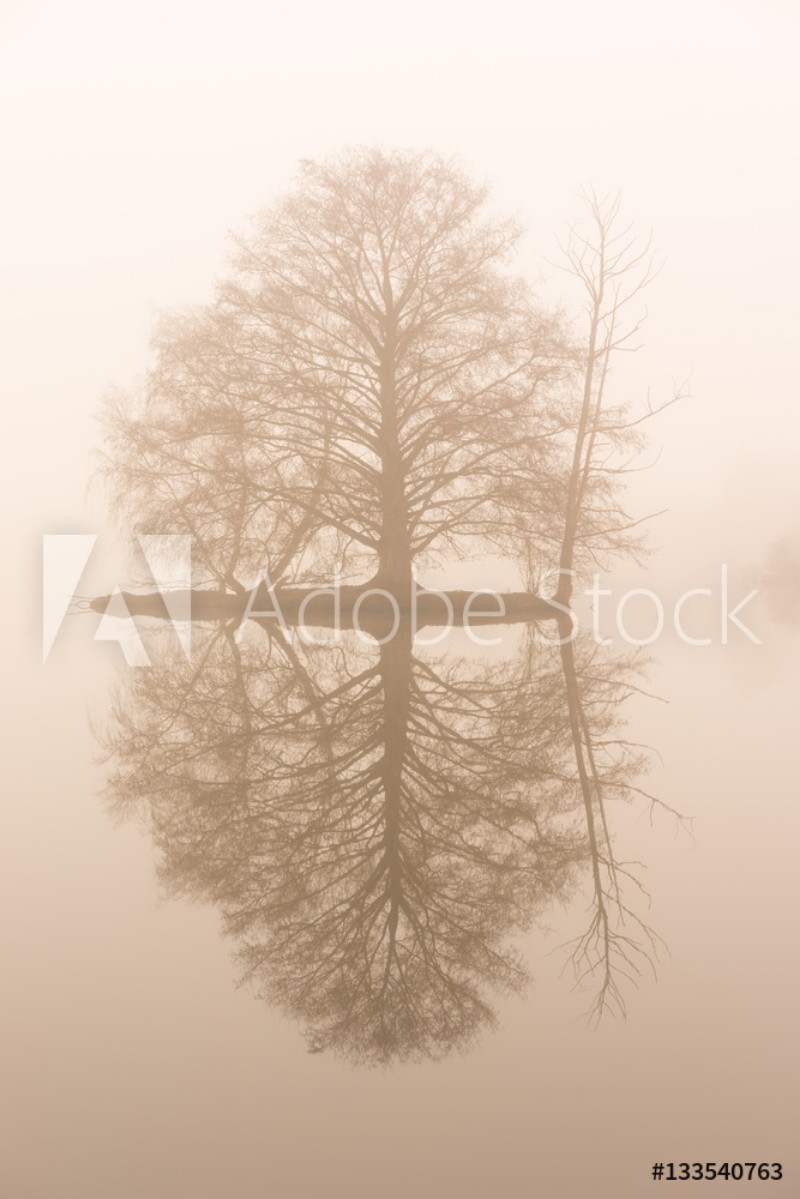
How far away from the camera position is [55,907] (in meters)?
5.10

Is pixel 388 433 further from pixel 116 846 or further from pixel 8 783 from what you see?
pixel 116 846

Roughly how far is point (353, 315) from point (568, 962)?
1500 centimetres

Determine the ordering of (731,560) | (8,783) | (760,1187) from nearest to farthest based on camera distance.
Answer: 1. (760,1187)
2. (8,783)
3. (731,560)

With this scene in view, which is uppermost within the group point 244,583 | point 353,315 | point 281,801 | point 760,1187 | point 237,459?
point 353,315

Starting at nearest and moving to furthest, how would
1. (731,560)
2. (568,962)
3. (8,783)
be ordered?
(568,962)
(8,783)
(731,560)

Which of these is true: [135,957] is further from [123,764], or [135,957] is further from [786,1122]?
[123,764]

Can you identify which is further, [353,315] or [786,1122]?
[353,315]

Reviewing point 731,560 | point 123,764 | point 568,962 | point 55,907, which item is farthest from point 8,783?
point 731,560

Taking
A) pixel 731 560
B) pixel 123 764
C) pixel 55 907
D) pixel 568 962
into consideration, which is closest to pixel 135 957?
pixel 55 907

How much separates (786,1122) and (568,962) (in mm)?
1109

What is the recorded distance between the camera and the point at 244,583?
19938 millimetres

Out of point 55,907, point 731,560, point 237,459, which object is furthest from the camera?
point 731,560

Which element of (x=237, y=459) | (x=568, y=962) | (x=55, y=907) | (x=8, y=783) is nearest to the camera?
(x=568, y=962)

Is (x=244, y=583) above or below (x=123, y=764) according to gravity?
above
